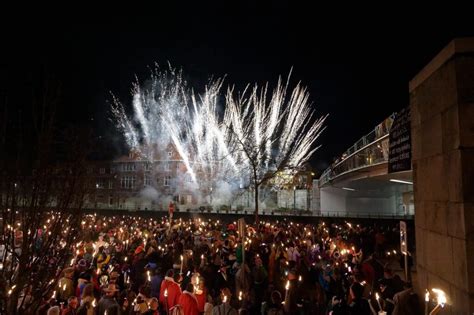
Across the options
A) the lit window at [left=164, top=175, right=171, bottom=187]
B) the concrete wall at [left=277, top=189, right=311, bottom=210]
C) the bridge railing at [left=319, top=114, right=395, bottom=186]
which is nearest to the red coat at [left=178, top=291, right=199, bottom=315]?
the bridge railing at [left=319, top=114, right=395, bottom=186]

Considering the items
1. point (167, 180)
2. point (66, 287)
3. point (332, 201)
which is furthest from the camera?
point (167, 180)

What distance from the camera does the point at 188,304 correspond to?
7.59m

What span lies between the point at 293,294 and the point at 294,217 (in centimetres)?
3360

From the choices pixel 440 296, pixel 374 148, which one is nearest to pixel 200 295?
pixel 440 296

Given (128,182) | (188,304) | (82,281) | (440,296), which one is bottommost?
(188,304)

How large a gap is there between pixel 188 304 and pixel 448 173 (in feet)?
18.0

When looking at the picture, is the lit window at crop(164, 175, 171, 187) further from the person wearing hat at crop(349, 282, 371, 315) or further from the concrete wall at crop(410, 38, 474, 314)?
the concrete wall at crop(410, 38, 474, 314)

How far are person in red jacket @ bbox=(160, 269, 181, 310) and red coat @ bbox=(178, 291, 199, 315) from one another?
85 centimetres

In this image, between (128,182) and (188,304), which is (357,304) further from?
(128,182)

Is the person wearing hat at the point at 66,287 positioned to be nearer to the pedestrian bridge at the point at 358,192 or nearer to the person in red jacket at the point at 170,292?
the person in red jacket at the point at 170,292

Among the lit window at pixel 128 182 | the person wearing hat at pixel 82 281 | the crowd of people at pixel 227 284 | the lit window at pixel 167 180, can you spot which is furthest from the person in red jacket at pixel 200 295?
the lit window at pixel 128 182

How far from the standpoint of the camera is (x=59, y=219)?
552cm

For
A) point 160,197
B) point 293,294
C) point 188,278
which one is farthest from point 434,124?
point 160,197

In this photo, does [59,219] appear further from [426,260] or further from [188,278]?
[426,260]
